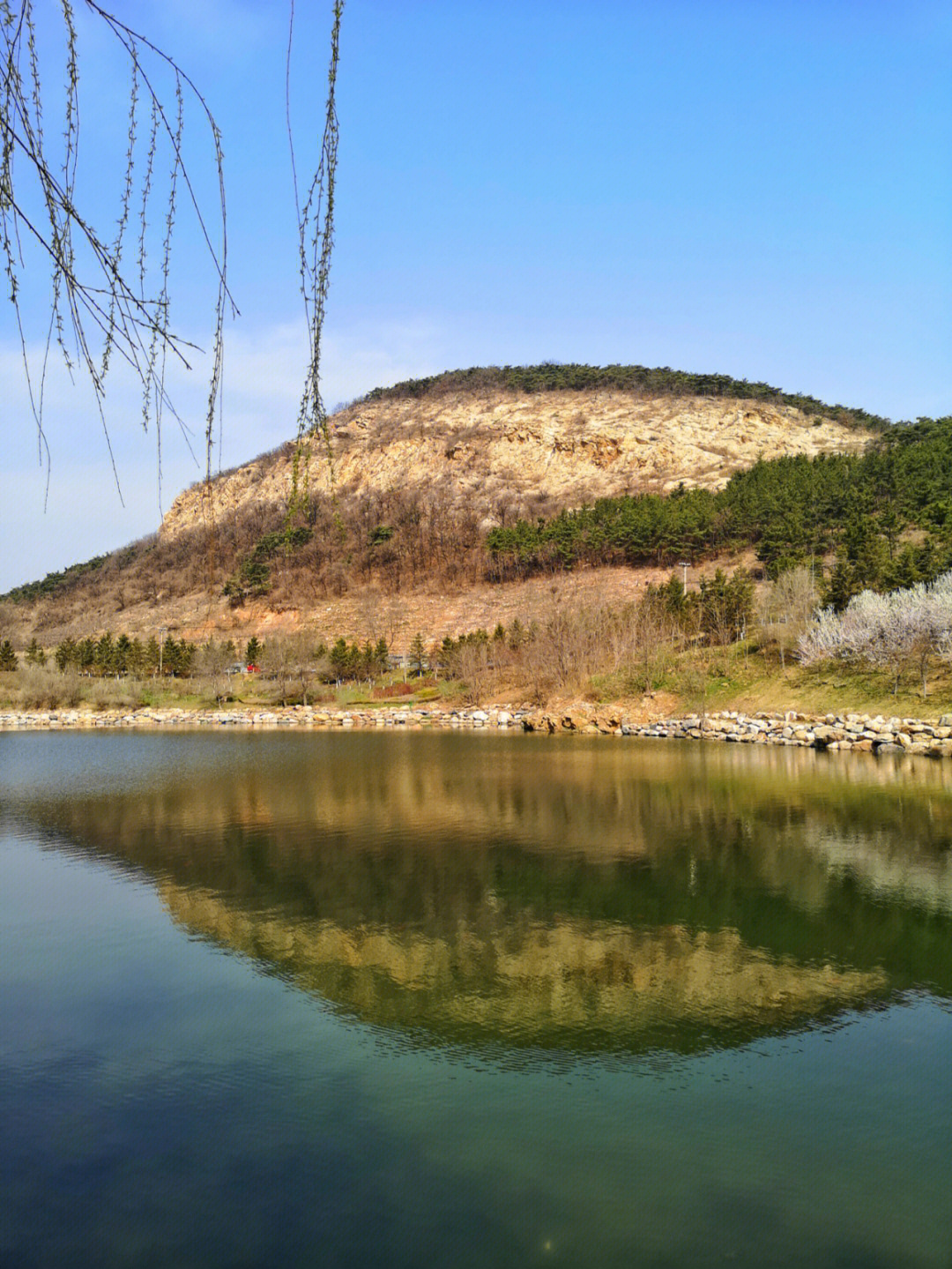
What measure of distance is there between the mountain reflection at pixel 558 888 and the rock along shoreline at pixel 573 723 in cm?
819

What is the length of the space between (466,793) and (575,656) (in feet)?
97.3

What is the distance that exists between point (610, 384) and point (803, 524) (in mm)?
76700

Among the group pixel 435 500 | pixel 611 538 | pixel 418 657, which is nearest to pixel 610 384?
→ pixel 435 500

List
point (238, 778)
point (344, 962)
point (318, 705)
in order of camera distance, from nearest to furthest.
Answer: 1. point (344, 962)
2. point (238, 778)
3. point (318, 705)

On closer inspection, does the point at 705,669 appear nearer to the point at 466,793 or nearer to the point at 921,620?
the point at 921,620

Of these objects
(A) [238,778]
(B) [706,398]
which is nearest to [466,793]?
(A) [238,778]

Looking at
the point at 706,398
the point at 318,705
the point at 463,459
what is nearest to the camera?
the point at 318,705

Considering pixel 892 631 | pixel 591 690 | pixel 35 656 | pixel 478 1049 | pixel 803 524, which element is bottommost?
pixel 478 1049

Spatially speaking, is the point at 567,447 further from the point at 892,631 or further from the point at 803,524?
the point at 892,631

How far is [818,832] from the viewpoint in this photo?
1759 cm

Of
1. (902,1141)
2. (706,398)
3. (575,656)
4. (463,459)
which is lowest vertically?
(902,1141)

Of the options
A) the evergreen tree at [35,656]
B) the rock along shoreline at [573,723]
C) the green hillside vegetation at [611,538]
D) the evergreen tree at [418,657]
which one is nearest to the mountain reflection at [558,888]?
the rock along shoreline at [573,723]

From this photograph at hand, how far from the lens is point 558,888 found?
13.4 m

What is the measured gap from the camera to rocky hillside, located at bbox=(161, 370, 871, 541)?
350 ft
